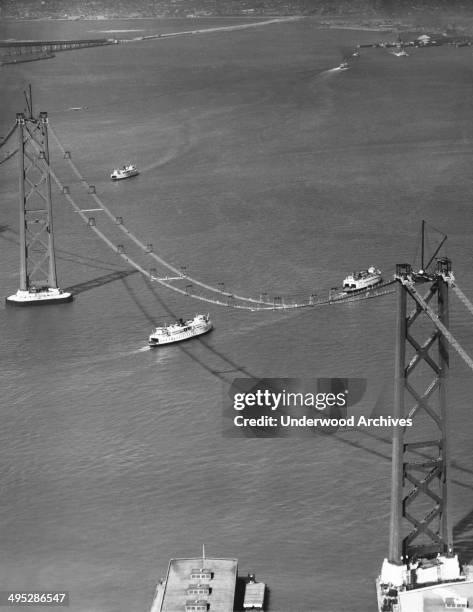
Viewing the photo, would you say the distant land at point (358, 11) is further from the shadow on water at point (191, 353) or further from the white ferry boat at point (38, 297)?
the white ferry boat at point (38, 297)

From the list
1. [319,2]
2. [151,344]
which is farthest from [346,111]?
[319,2]

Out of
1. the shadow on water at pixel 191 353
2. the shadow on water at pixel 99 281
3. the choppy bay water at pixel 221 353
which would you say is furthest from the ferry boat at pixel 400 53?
the shadow on water at pixel 191 353

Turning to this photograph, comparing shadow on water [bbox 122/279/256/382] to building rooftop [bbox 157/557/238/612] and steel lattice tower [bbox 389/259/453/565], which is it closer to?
steel lattice tower [bbox 389/259/453/565]

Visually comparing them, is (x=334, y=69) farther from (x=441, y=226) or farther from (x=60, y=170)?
(x=441, y=226)

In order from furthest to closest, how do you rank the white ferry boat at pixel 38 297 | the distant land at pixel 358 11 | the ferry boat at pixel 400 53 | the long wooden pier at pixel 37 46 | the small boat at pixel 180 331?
the distant land at pixel 358 11 < the long wooden pier at pixel 37 46 < the ferry boat at pixel 400 53 < the white ferry boat at pixel 38 297 < the small boat at pixel 180 331

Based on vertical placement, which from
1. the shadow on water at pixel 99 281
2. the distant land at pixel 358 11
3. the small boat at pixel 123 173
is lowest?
the shadow on water at pixel 99 281

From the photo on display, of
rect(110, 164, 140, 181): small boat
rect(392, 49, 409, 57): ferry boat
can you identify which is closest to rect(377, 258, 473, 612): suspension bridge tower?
rect(110, 164, 140, 181): small boat

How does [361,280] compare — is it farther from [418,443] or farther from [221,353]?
[418,443]
